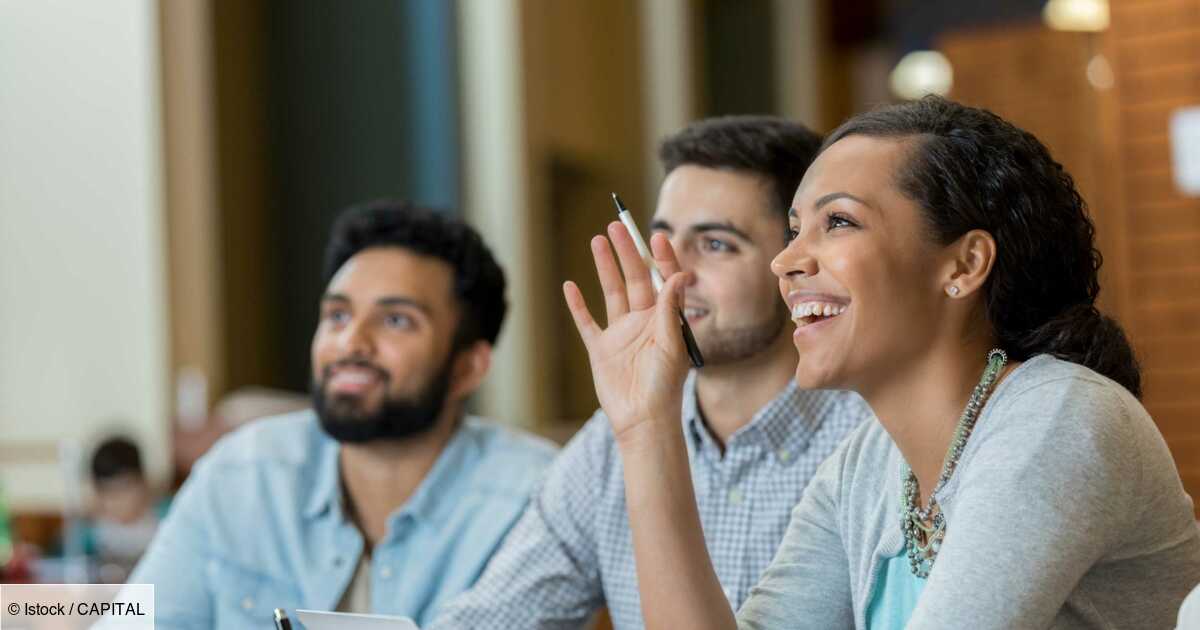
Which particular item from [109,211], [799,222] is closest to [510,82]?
[109,211]

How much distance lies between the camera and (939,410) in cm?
135

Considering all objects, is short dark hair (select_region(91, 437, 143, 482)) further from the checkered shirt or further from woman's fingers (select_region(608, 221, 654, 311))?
woman's fingers (select_region(608, 221, 654, 311))

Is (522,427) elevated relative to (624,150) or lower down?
lower down

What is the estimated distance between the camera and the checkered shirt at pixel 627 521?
1.91 metres

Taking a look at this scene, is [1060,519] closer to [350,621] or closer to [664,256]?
[664,256]

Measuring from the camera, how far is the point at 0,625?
1.50 metres

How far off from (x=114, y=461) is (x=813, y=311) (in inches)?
137

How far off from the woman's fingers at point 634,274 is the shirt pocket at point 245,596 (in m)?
1.03

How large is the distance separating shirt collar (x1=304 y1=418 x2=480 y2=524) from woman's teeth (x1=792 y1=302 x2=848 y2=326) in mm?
1069

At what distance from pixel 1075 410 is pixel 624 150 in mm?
5202

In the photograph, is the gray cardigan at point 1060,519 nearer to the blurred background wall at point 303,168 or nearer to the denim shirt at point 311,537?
the denim shirt at point 311,537

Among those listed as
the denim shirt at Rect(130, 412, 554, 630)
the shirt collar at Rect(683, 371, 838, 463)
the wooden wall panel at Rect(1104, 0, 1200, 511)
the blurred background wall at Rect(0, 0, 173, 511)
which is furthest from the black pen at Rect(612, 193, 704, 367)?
the blurred background wall at Rect(0, 0, 173, 511)

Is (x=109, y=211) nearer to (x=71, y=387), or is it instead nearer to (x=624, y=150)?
(x=71, y=387)

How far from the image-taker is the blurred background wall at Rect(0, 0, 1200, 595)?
4781mm
